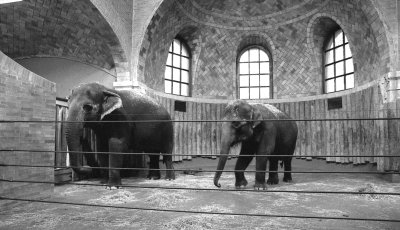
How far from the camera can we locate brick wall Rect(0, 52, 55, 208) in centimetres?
395

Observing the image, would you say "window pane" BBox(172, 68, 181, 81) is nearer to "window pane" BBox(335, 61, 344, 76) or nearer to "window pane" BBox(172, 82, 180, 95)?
"window pane" BBox(172, 82, 180, 95)

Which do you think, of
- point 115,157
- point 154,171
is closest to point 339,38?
point 154,171

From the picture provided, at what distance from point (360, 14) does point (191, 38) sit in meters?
5.29

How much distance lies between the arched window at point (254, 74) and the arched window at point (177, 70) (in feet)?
6.54

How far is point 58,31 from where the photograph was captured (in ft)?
28.4

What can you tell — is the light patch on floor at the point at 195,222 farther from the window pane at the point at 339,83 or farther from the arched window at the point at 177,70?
the window pane at the point at 339,83

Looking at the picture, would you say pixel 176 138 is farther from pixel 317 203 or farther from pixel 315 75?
pixel 317 203

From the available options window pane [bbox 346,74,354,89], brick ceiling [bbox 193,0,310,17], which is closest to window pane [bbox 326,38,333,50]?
window pane [bbox 346,74,354,89]

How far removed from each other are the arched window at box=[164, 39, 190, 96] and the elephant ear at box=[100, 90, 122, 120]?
489 centimetres

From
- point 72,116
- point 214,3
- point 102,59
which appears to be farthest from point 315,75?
point 72,116

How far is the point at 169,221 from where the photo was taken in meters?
3.37

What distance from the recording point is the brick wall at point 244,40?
376 inches

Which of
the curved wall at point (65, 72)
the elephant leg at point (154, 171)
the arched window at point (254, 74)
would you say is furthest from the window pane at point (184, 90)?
the elephant leg at point (154, 171)

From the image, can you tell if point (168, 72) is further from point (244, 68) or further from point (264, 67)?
point (264, 67)
